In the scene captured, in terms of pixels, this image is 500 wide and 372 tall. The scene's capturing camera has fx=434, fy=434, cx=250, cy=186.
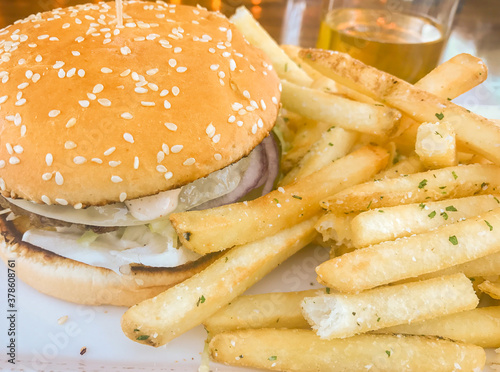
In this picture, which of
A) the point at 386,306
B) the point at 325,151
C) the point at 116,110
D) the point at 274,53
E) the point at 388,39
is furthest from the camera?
the point at 388,39

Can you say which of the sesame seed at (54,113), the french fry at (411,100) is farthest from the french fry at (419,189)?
the sesame seed at (54,113)

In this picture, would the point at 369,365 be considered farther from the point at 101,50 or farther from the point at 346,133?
the point at 101,50

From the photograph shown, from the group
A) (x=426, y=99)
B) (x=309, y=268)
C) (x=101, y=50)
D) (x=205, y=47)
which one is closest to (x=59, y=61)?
(x=101, y=50)

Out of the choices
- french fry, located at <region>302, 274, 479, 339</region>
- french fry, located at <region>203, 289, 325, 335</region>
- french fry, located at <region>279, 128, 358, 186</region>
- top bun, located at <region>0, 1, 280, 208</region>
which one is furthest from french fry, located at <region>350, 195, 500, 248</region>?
top bun, located at <region>0, 1, 280, 208</region>

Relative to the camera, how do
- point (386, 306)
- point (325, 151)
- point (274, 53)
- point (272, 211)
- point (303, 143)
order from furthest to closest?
point (274, 53) → point (303, 143) → point (325, 151) → point (272, 211) → point (386, 306)

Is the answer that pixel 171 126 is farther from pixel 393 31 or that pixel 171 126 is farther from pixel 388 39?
pixel 393 31

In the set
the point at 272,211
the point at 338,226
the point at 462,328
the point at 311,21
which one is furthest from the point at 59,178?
the point at 311,21
